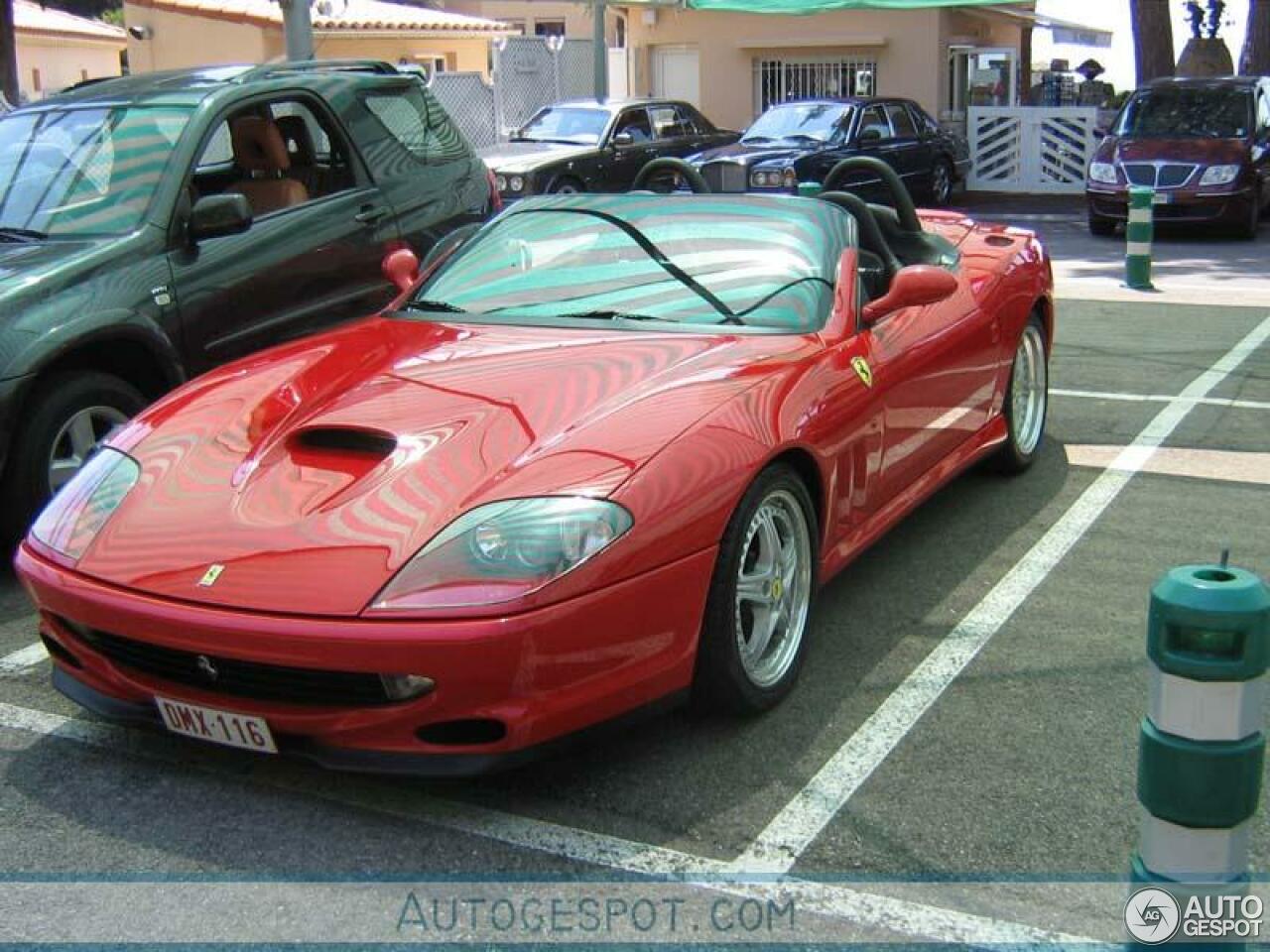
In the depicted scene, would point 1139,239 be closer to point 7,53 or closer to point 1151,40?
point 1151,40

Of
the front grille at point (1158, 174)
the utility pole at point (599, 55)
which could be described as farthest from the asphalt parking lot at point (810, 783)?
the utility pole at point (599, 55)

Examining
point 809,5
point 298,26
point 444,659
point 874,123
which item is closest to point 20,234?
point 444,659

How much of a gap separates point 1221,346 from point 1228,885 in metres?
7.68

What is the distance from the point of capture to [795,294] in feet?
15.1

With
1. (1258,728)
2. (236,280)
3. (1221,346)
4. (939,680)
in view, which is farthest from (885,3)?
(1258,728)

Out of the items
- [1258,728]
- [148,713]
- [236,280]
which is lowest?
[148,713]

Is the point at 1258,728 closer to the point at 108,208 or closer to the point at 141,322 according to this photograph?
the point at 141,322

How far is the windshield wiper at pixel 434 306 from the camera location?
4.87m

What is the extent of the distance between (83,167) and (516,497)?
371 centimetres

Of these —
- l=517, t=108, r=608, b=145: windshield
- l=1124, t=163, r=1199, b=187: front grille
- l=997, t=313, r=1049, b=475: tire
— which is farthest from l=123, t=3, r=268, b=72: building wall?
l=997, t=313, r=1049, b=475: tire

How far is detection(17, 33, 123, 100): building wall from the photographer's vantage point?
41091 mm

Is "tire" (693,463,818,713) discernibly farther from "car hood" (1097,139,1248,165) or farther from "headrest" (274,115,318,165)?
"car hood" (1097,139,1248,165)

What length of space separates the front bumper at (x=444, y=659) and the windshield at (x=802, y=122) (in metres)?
14.9

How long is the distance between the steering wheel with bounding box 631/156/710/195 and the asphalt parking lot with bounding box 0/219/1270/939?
70.1 inches
